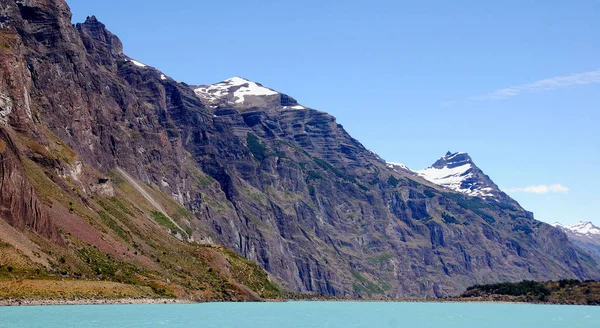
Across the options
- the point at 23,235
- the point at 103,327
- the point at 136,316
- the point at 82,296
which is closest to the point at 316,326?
the point at 136,316

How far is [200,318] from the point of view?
5630 inches

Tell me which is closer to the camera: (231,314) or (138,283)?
(231,314)

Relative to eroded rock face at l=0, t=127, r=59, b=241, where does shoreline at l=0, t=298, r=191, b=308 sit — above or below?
below

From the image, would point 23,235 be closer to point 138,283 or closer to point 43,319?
point 138,283

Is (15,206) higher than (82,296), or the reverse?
(15,206)

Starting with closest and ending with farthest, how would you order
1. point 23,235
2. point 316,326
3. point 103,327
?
point 103,327 → point 316,326 → point 23,235

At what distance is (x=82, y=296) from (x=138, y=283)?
1534 inches

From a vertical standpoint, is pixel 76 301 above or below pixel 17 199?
below

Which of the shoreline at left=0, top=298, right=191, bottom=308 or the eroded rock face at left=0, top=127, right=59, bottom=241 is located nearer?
the shoreline at left=0, top=298, right=191, bottom=308

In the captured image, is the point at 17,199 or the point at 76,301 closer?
the point at 76,301

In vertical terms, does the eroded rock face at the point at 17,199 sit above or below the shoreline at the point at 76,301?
above

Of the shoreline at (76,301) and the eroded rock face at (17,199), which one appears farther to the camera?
the eroded rock face at (17,199)

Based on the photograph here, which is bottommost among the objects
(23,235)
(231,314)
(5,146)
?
(231,314)

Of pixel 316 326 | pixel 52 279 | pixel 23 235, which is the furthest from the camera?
pixel 23 235
